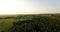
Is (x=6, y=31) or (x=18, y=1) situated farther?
(x=18, y=1)

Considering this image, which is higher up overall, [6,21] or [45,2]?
[45,2]

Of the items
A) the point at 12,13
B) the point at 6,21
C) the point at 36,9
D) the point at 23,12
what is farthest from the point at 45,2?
the point at 6,21

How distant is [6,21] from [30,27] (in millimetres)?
191

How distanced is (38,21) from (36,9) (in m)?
0.27

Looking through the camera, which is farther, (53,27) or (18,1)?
(18,1)

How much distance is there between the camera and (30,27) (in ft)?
2.28

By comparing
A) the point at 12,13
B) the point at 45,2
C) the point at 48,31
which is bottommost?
the point at 48,31

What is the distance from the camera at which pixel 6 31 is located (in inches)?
25.5

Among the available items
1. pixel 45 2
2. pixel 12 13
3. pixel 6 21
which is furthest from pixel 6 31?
pixel 45 2

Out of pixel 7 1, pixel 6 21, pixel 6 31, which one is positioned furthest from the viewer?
pixel 7 1

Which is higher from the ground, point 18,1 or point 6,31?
point 18,1

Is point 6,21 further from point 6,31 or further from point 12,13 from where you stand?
point 12,13

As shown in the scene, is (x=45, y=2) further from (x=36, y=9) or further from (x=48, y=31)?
(x=48, y=31)

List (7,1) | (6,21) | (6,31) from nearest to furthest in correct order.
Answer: (6,31), (6,21), (7,1)
